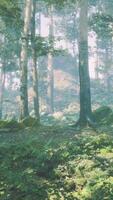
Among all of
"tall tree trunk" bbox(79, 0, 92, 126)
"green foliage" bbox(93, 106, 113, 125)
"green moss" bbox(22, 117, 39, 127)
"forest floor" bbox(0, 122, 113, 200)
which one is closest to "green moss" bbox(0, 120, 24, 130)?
"green moss" bbox(22, 117, 39, 127)

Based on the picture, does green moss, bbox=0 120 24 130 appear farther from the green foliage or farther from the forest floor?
the green foliage

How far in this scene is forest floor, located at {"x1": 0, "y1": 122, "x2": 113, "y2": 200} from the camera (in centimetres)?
859

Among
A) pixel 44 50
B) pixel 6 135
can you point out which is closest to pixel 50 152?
pixel 6 135

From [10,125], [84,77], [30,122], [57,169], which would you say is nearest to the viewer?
[57,169]

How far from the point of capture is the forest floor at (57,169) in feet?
28.2

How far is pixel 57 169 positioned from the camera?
9.67 meters

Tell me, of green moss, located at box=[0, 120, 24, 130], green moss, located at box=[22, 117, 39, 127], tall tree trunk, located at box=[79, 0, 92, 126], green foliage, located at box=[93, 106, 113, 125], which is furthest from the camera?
green foliage, located at box=[93, 106, 113, 125]

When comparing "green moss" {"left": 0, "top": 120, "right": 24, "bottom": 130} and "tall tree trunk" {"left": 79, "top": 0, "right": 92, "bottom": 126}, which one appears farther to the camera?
"tall tree trunk" {"left": 79, "top": 0, "right": 92, "bottom": 126}

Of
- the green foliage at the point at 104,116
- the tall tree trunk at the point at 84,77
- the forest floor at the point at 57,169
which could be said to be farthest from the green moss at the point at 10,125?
the green foliage at the point at 104,116

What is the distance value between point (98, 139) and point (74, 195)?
329cm

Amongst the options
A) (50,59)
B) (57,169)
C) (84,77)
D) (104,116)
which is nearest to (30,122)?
(84,77)

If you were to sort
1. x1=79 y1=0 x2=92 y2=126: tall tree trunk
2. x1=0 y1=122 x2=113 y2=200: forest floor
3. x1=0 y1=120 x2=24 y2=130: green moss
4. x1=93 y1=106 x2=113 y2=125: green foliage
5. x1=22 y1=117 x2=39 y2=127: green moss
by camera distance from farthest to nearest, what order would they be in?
1. x1=93 y1=106 x2=113 y2=125: green foliage
2. x1=79 y1=0 x2=92 y2=126: tall tree trunk
3. x1=22 y1=117 x2=39 y2=127: green moss
4. x1=0 y1=120 x2=24 y2=130: green moss
5. x1=0 y1=122 x2=113 y2=200: forest floor

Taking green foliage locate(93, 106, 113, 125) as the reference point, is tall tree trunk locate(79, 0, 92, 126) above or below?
above

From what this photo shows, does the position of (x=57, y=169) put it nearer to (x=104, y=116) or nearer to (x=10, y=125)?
(x=10, y=125)
